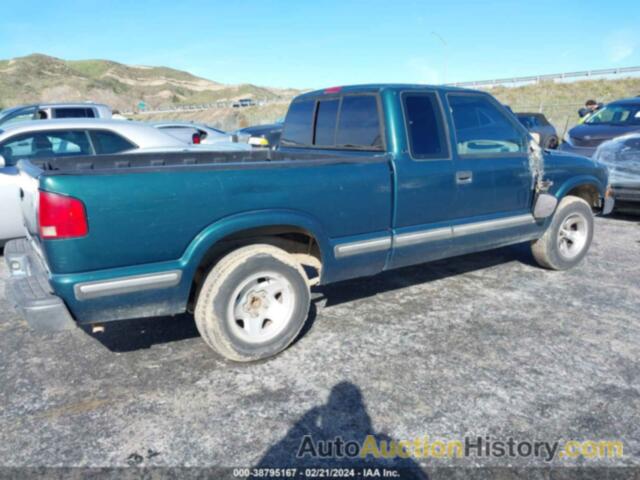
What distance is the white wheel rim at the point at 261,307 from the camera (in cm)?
321

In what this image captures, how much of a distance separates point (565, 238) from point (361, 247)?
9.60 ft

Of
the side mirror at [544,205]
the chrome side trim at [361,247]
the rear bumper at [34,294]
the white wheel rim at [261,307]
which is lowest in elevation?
the white wheel rim at [261,307]

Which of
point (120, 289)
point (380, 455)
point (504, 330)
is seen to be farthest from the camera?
point (504, 330)

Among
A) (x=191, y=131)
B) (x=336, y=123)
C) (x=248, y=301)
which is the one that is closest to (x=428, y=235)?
(x=336, y=123)

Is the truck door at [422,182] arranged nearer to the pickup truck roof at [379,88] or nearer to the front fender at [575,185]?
the pickup truck roof at [379,88]

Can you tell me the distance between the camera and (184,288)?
3.01m

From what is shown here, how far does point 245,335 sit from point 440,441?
4.70 ft

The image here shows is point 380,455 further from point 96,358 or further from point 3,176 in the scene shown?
point 3,176

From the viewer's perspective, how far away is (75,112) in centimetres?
1055

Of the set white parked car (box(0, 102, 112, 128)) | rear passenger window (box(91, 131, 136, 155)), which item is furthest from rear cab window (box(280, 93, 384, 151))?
white parked car (box(0, 102, 112, 128))

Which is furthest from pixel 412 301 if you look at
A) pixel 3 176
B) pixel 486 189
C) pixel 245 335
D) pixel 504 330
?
Result: pixel 3 176

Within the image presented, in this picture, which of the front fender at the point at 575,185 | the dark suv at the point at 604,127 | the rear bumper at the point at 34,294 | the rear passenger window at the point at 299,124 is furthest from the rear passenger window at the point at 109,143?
the dark suv at the point at 604,127

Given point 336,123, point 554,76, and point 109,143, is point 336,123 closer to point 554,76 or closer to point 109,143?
point 109,143

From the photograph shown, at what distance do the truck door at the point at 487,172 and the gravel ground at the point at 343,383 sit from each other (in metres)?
0.67
